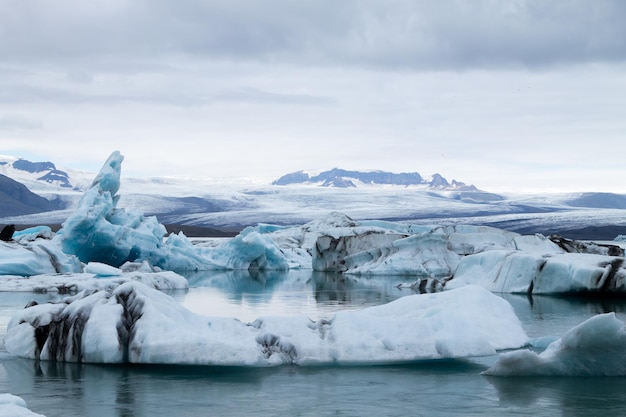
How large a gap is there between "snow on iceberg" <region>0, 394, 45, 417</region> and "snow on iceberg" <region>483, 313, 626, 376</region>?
3.86 meters

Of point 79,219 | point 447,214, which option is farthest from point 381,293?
point 447,214

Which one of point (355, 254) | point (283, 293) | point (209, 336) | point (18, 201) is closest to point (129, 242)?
point (355, 254)

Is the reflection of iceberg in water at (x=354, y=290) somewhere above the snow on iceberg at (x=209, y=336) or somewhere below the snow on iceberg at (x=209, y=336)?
below

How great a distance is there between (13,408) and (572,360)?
4.52 meters

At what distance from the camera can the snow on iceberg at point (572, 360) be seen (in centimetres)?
726

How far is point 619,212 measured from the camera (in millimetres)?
73625

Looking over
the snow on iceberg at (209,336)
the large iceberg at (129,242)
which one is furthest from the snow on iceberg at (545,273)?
the large iceberg at (129,242)

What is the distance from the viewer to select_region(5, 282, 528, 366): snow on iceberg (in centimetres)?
770

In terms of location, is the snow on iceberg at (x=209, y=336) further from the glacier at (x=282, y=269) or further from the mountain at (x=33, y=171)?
the mountain at (x=33, y=171)

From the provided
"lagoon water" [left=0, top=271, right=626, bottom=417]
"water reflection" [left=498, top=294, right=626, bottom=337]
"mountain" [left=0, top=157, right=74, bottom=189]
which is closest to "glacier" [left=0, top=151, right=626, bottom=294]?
"water reflection" [left=498, top=294, right=626, bottom=337]

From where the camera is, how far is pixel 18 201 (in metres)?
102

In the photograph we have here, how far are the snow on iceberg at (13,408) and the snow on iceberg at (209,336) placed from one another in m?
2.24

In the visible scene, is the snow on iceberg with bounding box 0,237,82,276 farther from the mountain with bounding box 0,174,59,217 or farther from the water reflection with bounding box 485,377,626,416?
the mountain with bounding box 0,174,59,217

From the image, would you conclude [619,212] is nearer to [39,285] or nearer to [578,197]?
[578,197]
